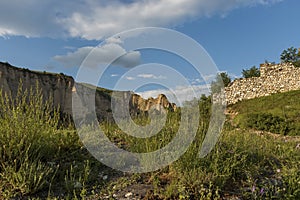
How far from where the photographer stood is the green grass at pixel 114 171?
122 inches

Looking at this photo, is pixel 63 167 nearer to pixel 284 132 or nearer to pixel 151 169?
pixel 151 169

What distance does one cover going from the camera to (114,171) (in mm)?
3713

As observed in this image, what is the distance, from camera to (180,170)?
3266 mm

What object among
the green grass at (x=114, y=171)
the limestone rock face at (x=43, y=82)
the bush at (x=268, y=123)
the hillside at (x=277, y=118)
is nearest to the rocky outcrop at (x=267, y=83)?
the hillside at (x=277, y=118)

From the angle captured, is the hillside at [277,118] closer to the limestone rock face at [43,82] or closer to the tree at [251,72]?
the tree at [251,72]

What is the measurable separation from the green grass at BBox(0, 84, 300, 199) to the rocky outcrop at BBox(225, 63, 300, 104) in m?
18.9

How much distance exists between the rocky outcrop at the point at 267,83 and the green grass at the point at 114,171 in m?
18.9

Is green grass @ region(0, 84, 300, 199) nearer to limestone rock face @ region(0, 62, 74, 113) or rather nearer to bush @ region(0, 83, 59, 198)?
bush @ region(0, 83, 59, 198)

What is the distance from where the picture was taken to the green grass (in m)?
3.09

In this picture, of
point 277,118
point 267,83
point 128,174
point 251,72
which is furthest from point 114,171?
point 251,72

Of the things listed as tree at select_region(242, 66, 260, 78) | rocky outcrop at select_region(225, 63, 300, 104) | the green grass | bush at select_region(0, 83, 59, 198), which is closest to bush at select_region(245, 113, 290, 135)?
the green grass

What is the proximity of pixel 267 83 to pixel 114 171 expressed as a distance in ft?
68.8

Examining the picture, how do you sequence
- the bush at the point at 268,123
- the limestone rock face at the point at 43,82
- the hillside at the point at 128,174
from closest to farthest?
the hillside at the point at 128,174 → the bush at the point at 268,123 → the limestone rock face at the point at 43,82

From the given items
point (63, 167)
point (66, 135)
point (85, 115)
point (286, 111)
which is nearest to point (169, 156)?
point (63, 167)
